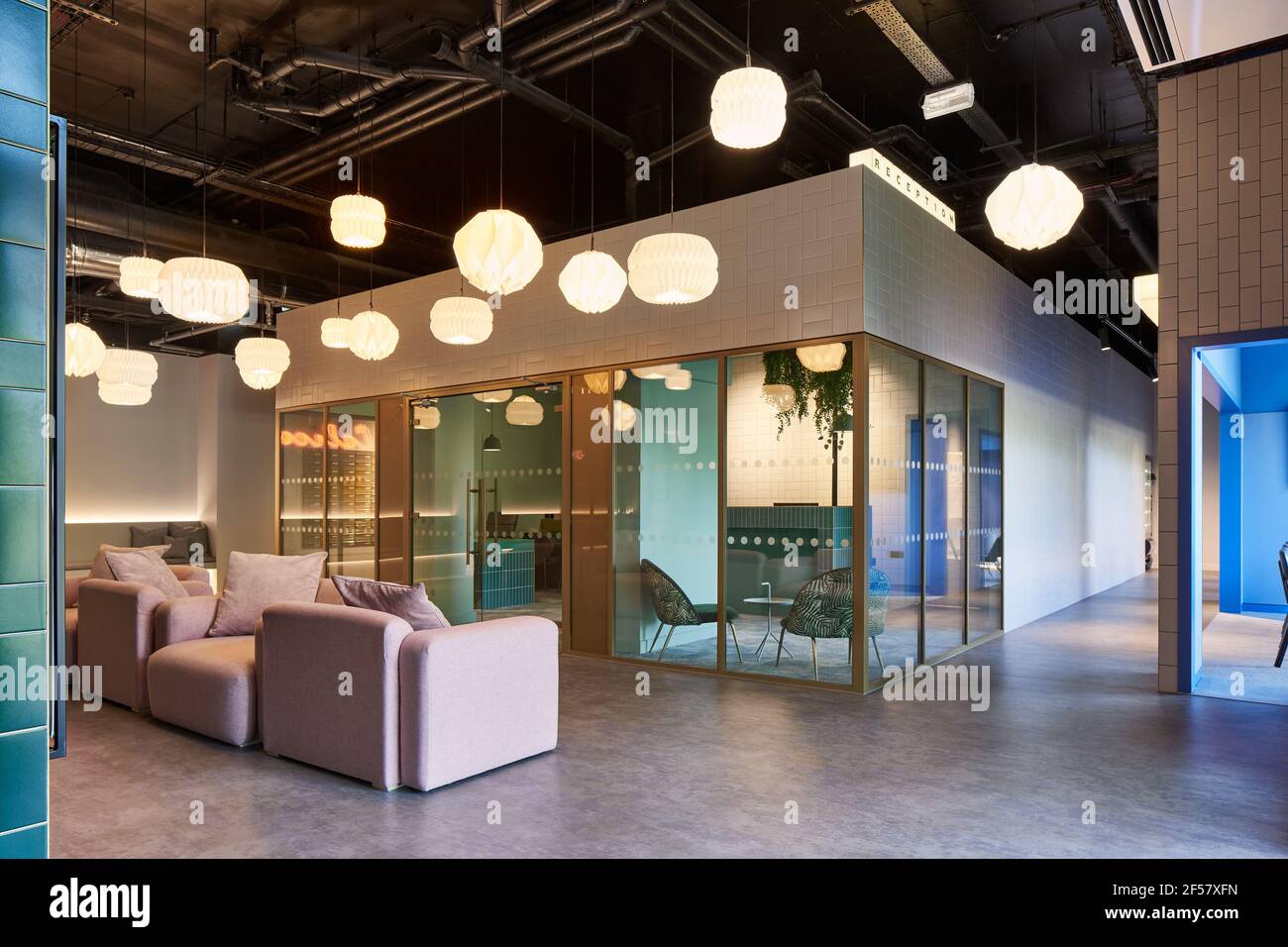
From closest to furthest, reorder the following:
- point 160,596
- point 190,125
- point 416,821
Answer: point 416,821 < point 160,596 < point 190,125

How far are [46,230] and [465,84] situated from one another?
206 inches

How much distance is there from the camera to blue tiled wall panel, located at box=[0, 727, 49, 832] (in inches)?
79.7

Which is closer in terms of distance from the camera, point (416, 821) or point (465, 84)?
point (416, 821)

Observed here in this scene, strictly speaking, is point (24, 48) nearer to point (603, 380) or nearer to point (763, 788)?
point (763, 788)

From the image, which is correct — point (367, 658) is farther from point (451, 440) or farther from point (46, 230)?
point (451, 440)

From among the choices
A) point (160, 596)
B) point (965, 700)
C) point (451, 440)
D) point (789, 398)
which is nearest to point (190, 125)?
point (451, 440)

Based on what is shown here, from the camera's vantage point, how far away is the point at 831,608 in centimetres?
596

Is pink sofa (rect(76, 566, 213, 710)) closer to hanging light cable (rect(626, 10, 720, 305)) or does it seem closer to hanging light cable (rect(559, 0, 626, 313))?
hanging light cable (rect(559, 0, 626, 313))

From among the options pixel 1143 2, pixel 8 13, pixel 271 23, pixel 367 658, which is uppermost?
pixel 271 23

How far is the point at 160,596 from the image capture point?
5371 millimetres

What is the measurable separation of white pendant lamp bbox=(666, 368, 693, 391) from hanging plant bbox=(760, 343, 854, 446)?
0.75 metres

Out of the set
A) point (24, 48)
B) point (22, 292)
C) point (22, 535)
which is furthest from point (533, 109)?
point (22, 535)

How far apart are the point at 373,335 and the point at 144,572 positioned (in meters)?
2.61
